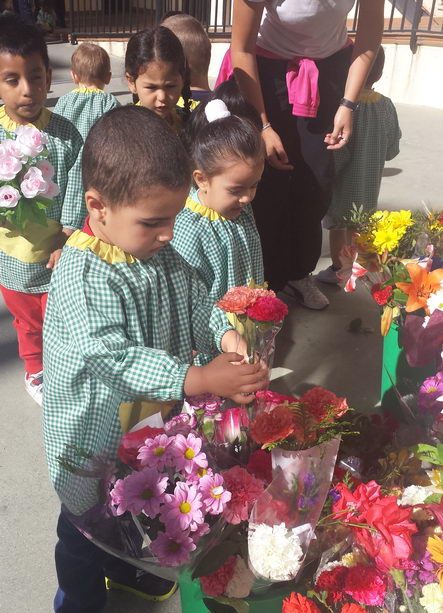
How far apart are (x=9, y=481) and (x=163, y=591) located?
712 millimetres

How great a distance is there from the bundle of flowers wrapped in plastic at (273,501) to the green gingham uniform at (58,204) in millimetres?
1180

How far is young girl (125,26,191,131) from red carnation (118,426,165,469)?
1.64 meters

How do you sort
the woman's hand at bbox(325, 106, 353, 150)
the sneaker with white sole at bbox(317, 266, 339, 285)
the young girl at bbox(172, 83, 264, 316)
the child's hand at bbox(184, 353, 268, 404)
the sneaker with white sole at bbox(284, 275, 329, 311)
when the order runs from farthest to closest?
the sneaker with white sole at bbox(317, 266, 339, 285), the sneaker with white sole at bbox(284, 275, 329, 311), the woman's hand at bbox(325, 106, 353, 150), the young girl at bbox(172, 83, 264, 316), the child's hand at bbox(184, 353, 268, 404)

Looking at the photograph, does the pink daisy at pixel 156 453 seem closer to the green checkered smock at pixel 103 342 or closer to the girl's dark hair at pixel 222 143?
the green checkered smock at pixel 103 342

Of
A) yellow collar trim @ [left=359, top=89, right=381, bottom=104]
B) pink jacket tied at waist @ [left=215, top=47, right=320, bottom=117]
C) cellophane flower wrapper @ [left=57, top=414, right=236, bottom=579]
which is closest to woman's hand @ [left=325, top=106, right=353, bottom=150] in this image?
pink jacket tied at waist @ [left=215, top=47, right=320, bottom=117]

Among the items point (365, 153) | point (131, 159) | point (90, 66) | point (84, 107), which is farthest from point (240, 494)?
point (90, 66)

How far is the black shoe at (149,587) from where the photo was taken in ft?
5.90

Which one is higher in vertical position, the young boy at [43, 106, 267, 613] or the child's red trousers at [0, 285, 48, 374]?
the young boy at [43, 106, 267, 613]

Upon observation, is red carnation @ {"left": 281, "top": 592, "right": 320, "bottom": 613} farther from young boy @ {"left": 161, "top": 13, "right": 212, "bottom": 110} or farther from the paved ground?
young boy @ {"left": 161, "top": 13, "right": 212, "bottom": 110}

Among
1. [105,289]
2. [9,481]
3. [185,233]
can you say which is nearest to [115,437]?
[105,289]

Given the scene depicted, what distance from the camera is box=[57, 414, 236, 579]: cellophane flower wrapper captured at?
117 centimetres

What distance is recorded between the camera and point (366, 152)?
325 centimetres

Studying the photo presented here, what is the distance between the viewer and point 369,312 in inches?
134

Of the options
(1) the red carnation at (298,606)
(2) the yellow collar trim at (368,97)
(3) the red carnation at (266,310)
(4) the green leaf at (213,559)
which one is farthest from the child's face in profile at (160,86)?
(1) the red carnation at (298,606)
